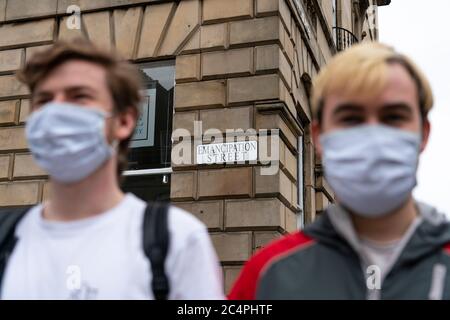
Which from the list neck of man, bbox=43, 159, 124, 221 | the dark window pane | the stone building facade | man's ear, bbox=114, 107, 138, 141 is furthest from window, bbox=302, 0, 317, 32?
neck of man, bbox=43, 159, 124, 221

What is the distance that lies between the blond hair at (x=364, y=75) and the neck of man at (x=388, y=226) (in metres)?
0.41

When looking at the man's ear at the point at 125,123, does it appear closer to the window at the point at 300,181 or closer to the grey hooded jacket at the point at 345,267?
the grey hooded jacket at the point at 345,267

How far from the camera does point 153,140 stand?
929cm

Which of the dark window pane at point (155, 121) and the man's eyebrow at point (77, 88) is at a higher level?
the dark window pane at point (155, 121)

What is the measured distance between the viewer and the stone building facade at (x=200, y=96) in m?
8.30

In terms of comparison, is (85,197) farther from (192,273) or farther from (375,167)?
(375,167)

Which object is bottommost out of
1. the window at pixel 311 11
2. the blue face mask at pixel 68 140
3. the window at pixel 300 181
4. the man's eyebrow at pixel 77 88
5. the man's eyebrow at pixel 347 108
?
the blue face mask at pixel 68 140

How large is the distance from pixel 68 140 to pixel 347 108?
109cm

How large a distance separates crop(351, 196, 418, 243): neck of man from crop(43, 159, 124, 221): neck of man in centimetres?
97

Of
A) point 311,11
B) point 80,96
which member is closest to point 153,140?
point 311,11

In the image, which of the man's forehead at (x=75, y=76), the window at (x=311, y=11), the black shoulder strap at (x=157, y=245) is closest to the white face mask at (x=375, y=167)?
the black shoulder strap at (x=157, y=245)

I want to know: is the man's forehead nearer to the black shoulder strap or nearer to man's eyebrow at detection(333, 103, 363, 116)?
the black shoulder strap
